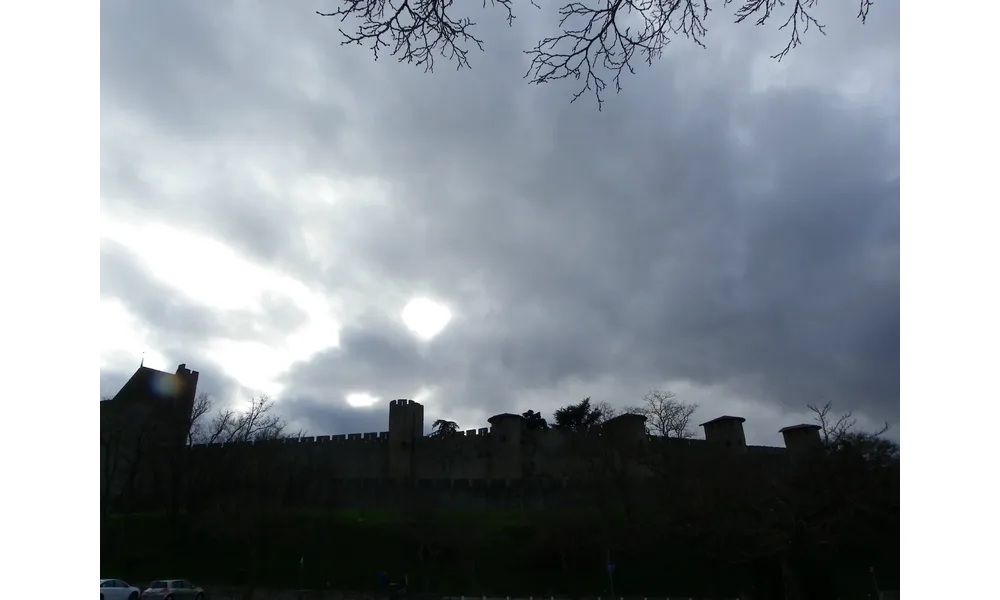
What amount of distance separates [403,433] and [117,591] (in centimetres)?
3839

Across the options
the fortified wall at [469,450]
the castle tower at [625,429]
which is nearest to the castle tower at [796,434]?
the fortified wall at [469,450]

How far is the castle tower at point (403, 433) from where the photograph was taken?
5972 centimetres

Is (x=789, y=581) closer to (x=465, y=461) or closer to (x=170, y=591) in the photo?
(x=170, y=591)

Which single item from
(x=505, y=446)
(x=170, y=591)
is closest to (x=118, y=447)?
(x=170, y=591)

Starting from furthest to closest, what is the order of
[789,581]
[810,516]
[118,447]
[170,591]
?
[118,447]
[810,516]
[170,591]
[789,581]

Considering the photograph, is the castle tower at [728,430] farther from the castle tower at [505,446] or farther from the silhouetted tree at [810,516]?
the silhouetted tree at [810,516]

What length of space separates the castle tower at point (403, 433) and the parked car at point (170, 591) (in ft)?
110

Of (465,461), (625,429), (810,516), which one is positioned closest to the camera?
(810,516)

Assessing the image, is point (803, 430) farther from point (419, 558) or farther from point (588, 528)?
point (419, 558)

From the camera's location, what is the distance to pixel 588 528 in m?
40.1

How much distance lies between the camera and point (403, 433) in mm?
61094

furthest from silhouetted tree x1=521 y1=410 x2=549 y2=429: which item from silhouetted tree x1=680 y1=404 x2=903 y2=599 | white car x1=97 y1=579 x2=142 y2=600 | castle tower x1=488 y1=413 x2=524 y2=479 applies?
white car x1=97 y1=579 x2=142 y2=600

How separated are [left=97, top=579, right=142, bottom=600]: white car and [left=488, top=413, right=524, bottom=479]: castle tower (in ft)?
126

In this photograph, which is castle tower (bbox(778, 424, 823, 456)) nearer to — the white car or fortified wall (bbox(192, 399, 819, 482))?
fortified wall (bbox(192, 399, 819, 482))
